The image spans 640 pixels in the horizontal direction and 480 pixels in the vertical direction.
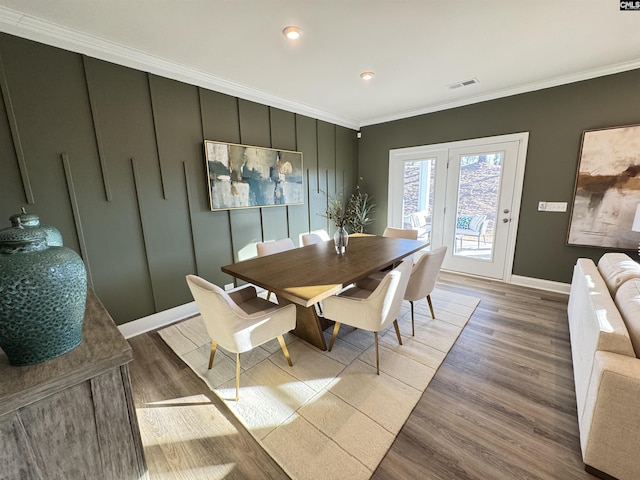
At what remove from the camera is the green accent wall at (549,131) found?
112 inches

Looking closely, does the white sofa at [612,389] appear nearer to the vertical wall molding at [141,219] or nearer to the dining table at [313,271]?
the dining table at [313,271]

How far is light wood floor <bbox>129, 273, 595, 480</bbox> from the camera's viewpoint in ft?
4.37

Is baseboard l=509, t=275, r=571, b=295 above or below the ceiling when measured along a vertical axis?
below

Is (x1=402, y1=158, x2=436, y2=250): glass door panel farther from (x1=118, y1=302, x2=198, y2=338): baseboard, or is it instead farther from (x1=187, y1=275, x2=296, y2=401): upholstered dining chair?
(x1=118, y1=302, x2=198, y2=338): baseboard

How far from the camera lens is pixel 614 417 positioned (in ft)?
3.80

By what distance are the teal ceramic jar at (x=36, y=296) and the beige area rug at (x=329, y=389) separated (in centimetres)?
123

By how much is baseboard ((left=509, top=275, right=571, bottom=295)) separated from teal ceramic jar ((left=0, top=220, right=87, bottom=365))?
455 cm

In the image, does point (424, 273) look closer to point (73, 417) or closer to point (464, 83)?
point (73, 417)

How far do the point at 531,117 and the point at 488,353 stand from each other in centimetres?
305

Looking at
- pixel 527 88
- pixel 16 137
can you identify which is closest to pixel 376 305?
pixel 16 137

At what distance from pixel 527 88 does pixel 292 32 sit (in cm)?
309

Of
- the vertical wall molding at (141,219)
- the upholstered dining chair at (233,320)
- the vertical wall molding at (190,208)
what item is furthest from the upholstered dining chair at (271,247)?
the vertical wall molding at (141,219)

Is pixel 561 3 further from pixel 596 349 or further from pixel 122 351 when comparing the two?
pixel 122 351

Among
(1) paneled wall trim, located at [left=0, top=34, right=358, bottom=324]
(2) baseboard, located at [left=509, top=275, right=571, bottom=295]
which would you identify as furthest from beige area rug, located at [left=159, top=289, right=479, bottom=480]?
(2) baseboard, located at [left=509, top=275, right=571, bottom=295]
